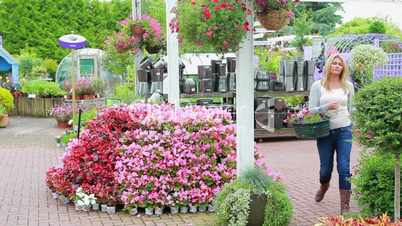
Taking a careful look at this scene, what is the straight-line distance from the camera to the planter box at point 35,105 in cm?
2216

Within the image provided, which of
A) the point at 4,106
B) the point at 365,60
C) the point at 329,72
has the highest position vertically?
the point at 365,60

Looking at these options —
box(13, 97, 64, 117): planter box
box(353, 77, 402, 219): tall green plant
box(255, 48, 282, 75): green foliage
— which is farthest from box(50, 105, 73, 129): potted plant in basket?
box(353, 77, 402, 219): tall green plant

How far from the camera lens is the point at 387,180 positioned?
5.80 metres

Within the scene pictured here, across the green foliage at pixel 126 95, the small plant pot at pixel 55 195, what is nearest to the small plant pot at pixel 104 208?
the small plant pot at pixel 55 195

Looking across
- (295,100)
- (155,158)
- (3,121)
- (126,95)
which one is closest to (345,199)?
(155,158)

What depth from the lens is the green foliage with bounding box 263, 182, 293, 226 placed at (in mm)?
6016

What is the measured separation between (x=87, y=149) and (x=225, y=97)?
7.74m

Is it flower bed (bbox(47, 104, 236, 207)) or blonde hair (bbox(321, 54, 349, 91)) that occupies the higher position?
blonde hair (bbox(321, 54, 349, 91))

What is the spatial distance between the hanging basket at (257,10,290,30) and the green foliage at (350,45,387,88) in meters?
9.52

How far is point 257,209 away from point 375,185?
3.81 feet

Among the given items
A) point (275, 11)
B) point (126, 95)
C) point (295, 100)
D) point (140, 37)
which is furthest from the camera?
point (295, 100)

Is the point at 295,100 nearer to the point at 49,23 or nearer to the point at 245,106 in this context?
the point at 245,106

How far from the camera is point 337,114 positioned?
693cm

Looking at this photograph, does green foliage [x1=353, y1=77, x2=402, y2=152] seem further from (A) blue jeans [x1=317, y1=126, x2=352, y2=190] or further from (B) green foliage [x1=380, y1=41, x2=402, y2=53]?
(B) green foliage [x1=380, y1=41, x2=402, y2=53]
